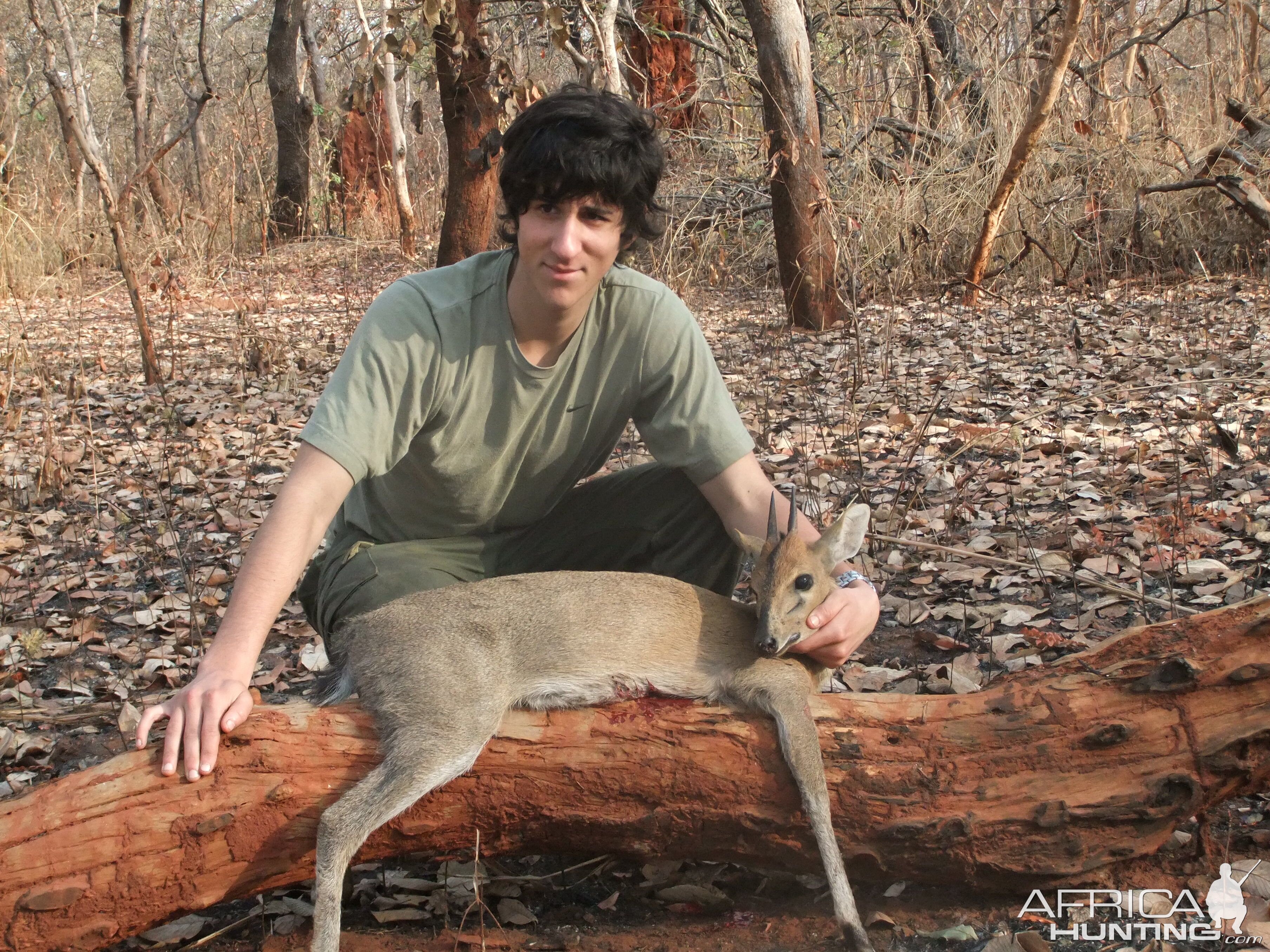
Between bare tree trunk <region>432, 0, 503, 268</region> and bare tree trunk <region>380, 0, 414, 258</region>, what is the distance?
4.67 meters

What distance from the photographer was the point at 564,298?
10.8 feet

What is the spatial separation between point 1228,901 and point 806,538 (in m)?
1.43

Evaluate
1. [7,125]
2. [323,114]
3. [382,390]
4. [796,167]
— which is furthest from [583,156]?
[323,114]

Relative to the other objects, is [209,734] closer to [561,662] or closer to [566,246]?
[561,662]

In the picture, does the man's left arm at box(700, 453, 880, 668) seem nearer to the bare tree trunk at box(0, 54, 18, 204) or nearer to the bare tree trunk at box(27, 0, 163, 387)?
the bare tree trunk at box(27, 0, 163, 387)

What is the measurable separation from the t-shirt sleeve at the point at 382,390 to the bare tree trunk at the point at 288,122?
13.1m

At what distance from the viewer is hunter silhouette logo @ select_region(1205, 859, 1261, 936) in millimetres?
2643

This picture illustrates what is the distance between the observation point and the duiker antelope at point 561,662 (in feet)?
8.82

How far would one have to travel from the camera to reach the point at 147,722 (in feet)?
8.30

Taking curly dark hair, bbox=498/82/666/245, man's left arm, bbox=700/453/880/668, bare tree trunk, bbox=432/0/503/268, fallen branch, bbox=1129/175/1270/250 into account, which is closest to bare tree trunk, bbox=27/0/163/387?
bare tree trunk, bbox=432/0/503/268

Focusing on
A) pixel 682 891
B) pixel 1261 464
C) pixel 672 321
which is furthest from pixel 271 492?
pixel 1261 464

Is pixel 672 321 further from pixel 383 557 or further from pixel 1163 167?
pixel 1163 167

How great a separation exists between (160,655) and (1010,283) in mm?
7705

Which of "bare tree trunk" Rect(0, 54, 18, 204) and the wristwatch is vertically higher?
"bare tree trunk" Rect(0, 54, 18, 204)
